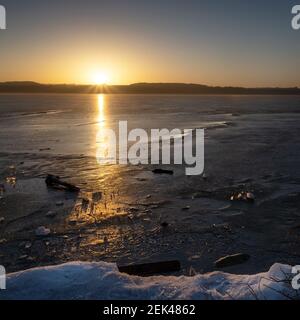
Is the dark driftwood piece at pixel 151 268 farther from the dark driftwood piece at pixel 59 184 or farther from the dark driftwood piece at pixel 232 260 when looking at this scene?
the dark driftwood piece at pixel 59 184

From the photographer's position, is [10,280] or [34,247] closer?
[10,280]

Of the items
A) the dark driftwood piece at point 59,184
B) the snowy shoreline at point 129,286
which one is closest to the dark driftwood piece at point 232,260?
the snowy shoreline at point 129,286

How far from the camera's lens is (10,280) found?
4.70 meters

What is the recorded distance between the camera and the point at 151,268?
6191 mm

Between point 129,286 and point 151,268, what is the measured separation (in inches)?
63.2

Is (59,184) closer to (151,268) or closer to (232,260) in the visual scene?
(151,268)

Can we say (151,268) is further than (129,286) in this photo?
Yes

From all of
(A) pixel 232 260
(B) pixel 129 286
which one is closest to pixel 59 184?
(A) pixel 232 260

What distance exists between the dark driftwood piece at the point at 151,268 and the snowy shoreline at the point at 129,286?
41.4 inches

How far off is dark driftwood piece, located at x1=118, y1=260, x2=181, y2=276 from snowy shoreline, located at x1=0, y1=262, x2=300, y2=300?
1.05 meters
